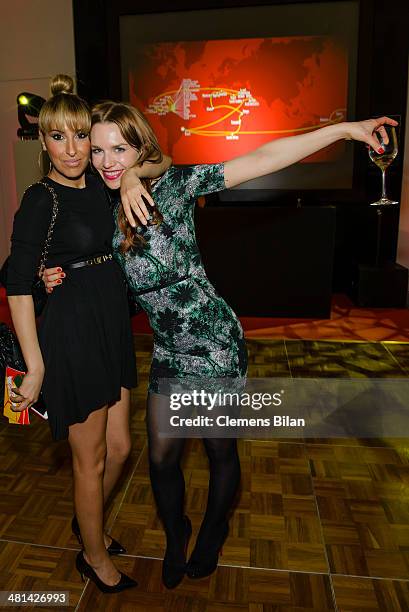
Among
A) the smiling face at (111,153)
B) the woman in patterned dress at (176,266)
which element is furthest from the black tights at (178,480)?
the smiling face at (111,153)

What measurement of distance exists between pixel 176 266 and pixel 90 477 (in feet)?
2.22

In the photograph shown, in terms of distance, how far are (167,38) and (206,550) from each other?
5.75 meters

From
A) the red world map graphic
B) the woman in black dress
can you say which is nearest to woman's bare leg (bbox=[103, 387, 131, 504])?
the woman in black dress

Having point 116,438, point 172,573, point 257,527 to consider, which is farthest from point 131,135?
point 257,527

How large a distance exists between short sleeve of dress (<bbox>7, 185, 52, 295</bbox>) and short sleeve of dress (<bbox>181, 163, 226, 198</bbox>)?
1.30ft

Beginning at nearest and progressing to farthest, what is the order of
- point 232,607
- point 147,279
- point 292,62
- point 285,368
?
point 147,279
point 232,607
point 285,368
point 292,62

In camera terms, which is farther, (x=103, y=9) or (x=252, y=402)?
(x=103, y=9)

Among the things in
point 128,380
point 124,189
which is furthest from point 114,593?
point 124,189

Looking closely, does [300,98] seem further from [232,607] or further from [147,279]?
[232,607]

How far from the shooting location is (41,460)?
2.52 meters

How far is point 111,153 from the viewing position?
1.48m

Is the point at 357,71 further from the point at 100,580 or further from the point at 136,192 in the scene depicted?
the point at 100,580

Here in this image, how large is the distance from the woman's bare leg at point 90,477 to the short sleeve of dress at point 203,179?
0.69 meters

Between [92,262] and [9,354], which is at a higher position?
[92,262]
